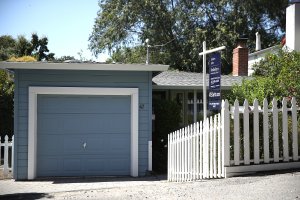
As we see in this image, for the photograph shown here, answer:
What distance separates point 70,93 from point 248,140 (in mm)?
6184

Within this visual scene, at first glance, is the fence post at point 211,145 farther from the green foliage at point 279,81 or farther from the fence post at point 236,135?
the green foliage at point 279,81

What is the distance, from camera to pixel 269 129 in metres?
8.87

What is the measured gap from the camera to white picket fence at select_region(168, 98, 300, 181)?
843cm

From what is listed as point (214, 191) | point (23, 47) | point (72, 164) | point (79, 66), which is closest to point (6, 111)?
point (72, 164)

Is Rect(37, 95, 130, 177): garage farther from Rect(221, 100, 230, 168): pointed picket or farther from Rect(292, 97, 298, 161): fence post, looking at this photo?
Rect(292, 97, 298, 161): fence post

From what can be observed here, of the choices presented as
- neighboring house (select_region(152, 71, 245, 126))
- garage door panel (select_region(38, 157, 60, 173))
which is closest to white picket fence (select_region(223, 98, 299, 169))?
garage door panel (select_region(38, 157, 60, 173))

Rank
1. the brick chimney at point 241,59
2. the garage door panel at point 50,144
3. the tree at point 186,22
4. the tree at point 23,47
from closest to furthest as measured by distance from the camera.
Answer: the garage door panel at point 50,144 → the brick chimney at point 241,59 → the tree at point 186,22 → the tree at point 23,47

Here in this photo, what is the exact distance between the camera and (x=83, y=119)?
511 inches

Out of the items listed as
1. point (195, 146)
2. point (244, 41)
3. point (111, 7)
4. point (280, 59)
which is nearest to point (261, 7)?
point (111, 7)

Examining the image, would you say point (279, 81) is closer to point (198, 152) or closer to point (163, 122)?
point (198, 152)

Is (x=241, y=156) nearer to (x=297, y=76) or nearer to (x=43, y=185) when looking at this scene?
(x=297, y=76)

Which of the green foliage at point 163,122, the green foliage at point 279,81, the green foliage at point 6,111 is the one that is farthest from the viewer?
the green foliage at point 6,111

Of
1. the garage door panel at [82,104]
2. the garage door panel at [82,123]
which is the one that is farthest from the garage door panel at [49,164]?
the garage door panel at [82,104]

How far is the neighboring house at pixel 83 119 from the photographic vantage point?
12641 mm
